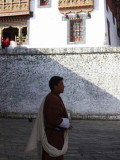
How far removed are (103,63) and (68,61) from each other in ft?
5.53

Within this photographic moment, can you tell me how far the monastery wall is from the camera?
13797 millimetres

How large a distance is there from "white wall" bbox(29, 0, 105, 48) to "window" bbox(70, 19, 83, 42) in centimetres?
49

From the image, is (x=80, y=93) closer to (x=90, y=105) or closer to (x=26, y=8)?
(x=90, y=105)

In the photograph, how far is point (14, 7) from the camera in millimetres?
24250

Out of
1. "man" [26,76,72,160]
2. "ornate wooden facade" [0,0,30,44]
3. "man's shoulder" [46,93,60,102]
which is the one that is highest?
"ornate wooden facade" [0,0,30,44]

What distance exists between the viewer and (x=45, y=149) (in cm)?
374

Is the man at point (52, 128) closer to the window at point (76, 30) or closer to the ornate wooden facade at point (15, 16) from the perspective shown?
the window at point (76, 30)

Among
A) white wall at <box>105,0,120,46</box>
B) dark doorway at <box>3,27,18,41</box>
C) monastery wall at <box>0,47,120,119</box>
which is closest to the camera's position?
monastery wall at <box>0,47,120,119</box>

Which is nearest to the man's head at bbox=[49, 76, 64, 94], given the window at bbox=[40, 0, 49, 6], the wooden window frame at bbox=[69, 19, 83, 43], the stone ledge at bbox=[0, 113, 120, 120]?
the stone ledge at bbox=[0, 113, 120, 120]

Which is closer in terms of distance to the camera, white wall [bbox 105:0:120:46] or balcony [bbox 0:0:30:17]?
balcony [bbox 0:0:30:17]

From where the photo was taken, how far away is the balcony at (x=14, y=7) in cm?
2377

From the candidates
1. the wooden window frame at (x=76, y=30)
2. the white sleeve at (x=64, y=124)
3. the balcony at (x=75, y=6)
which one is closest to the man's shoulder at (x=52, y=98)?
the white sleeve at (x=64, y=124)

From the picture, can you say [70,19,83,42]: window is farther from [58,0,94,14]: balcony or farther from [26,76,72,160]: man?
[26,76,72,160]: man

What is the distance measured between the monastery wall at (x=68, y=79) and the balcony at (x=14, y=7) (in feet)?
32.4
